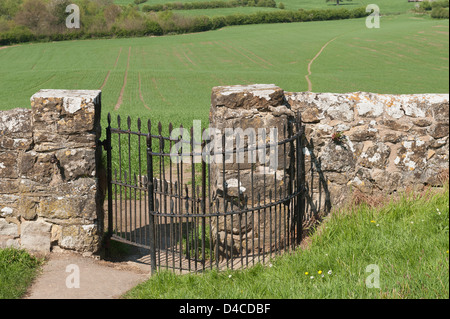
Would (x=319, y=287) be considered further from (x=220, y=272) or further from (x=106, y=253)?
(x=106, y=253)

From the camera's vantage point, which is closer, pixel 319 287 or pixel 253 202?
pixel 319 287

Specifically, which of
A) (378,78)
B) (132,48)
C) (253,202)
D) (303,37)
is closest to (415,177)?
(253,202)

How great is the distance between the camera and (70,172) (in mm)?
6477

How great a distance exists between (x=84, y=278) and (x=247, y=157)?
2.37m

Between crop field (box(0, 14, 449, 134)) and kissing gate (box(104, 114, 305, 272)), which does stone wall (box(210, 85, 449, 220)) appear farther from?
crop field (box(0, 14, 449, 134))

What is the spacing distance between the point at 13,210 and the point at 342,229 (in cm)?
410

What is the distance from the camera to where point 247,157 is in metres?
6.27

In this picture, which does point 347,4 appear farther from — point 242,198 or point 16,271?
Answer: point 16,271

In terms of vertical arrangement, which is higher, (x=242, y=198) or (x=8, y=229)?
(x=242, y=198)

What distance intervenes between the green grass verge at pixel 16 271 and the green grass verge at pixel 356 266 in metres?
1.19

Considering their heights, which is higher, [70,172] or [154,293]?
[70,172]

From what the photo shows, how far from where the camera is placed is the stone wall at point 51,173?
20.8 ft

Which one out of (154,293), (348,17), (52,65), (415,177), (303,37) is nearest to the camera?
(154,293)

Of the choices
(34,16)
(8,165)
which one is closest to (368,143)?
(8,165)
